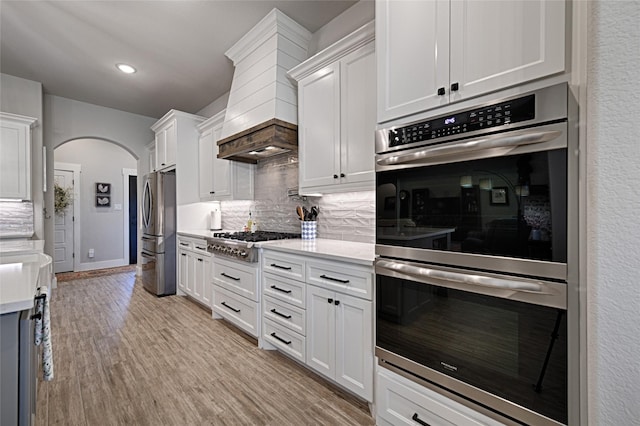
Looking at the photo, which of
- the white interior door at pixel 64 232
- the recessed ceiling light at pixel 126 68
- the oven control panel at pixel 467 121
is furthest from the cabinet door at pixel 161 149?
the oven control panel at pixel 467 121

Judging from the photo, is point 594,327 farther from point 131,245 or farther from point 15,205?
point 131,245

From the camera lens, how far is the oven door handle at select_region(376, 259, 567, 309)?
1009 millimetres

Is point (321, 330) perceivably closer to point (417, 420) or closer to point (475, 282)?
point (417, 420)

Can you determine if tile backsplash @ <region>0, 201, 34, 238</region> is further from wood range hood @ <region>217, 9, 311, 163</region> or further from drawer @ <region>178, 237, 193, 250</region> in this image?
wood range hood @ <region>217, 9, 311, 163</region>

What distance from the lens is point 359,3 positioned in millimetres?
2434

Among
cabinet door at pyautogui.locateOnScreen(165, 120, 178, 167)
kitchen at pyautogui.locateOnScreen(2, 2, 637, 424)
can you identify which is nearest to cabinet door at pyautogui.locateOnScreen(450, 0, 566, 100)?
kitchen at pyautogui.locateOnScreen(2, 2, 637, 424)

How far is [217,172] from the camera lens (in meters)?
3.86

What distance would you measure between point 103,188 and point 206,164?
3.68 metres

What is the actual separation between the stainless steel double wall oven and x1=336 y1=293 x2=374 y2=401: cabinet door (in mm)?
179

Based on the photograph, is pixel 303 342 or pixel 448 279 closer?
pixel 448 279

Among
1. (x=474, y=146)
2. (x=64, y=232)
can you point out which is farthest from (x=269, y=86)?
(x=64, y=232)

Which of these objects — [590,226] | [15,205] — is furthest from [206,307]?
[590,226]

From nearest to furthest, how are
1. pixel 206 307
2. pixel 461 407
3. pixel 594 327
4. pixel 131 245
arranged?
pixel 594 327
pixel 461 407
pixel 206 307
pixel 131 245

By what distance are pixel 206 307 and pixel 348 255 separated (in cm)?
258
